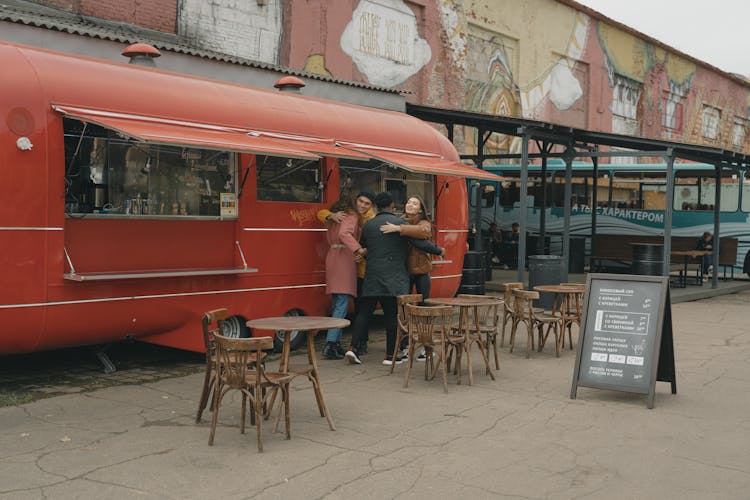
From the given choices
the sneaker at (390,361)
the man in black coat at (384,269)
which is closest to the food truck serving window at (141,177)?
the man in black coat at (384,269)

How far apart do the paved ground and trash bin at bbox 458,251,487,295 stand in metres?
5.67

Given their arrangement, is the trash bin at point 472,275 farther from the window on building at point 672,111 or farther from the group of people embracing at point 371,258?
the window on building at point 672,111

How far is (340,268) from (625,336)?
3.39m

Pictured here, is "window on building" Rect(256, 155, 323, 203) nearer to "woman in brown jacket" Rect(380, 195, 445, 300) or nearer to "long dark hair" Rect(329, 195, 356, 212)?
"long dark hair" Rect(329, 195, 356, 212)

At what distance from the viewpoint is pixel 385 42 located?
2038 centimetres

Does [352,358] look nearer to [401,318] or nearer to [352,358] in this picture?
[352,358]

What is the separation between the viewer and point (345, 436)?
6195 millimetres

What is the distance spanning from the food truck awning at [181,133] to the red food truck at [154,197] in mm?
22

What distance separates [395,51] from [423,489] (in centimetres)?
1696

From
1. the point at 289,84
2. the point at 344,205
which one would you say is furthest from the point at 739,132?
the point at 344,205

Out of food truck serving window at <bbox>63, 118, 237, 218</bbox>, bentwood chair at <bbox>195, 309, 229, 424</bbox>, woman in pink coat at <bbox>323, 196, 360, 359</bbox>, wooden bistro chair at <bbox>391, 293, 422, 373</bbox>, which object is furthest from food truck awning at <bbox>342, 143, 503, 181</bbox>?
bentwood chair at <bbox>195, 309, 229, 424</bbox>

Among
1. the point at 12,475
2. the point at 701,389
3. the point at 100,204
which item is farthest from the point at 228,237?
the point at 701,389

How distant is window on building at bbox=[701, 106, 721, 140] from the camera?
3646 cm

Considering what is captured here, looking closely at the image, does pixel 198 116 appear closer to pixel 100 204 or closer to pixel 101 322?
pixel 100 204
